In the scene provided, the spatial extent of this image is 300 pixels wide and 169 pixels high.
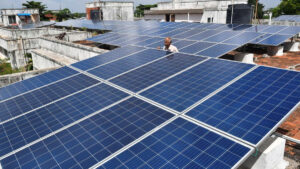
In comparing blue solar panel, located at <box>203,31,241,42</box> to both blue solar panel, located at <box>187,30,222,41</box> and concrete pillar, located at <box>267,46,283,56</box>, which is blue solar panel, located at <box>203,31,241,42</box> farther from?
concrete pillar, located at <box>267,46,283,56</box>

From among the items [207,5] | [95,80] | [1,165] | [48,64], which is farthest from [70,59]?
[207,5]

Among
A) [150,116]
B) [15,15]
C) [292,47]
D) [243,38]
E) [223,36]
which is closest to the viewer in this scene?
[150,116]

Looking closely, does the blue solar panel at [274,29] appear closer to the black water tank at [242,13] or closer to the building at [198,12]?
the black water tank at [242,13]

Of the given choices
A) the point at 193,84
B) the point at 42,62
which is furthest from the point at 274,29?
the point at 42,62

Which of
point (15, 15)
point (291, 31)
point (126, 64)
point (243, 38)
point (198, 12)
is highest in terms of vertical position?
point (15, 15)

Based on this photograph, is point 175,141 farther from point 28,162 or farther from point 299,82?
point 299,82

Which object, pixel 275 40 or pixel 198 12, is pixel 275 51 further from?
pixel 198 12
